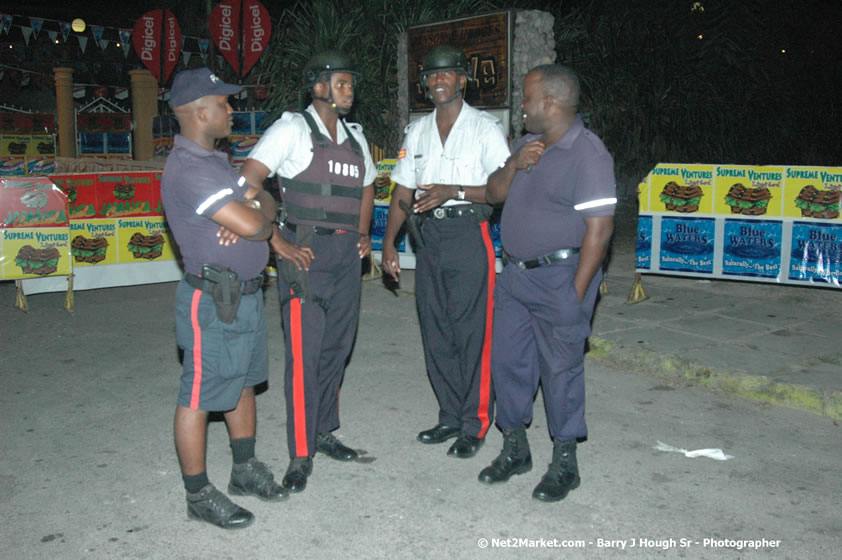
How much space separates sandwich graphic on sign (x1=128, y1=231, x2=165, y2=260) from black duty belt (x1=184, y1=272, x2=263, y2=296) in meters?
6.33

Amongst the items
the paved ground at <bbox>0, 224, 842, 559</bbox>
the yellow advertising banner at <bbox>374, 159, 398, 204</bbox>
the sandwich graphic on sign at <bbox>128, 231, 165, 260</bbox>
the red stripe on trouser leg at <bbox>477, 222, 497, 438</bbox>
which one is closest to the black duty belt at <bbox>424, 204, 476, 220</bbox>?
the red stripe on trouser leg at <bbox>477, 222, 497, 438</bbox>

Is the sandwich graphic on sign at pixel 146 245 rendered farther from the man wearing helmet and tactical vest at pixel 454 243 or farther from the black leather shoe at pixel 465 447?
the black leather shoe at pixel 465 447

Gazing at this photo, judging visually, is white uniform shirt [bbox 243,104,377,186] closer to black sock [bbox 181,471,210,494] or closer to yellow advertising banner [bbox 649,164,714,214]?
black sock [bbox 181,471,210,494]

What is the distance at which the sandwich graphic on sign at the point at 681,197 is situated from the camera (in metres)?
8.22

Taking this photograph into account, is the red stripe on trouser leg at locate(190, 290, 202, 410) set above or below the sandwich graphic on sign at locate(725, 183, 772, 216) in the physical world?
below

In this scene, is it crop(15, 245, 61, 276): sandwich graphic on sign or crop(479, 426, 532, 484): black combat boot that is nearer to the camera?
crop(479, 426, 532, 484): black combat boot

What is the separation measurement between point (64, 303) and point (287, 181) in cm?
573

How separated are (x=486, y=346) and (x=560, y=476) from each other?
952 millimetres

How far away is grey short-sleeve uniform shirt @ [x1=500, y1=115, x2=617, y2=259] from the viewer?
380cm

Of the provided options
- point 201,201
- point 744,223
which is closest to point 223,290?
point 201,201

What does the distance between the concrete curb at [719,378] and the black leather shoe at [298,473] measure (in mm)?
3175

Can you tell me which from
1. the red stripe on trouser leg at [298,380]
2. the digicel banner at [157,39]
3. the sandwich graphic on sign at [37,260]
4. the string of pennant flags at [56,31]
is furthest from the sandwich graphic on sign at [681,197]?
the string of pennant flags at [56,31]

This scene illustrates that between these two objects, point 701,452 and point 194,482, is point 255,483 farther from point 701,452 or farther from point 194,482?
point 701,452

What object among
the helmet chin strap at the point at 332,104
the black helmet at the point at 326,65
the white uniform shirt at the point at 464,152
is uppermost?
the black helmet at the point at 326,65
